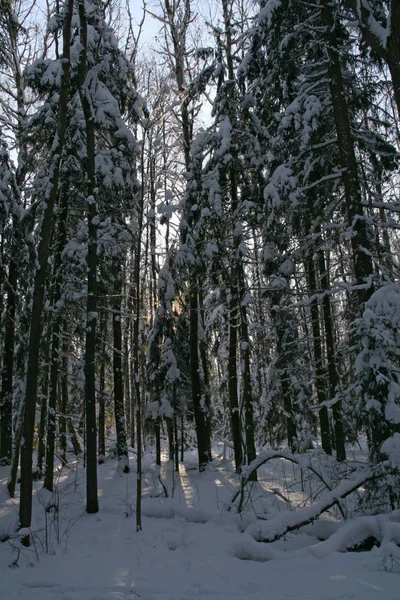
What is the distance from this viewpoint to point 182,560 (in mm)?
5414

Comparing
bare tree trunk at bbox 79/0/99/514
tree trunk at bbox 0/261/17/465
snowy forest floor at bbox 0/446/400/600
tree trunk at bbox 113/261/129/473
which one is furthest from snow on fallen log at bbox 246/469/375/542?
tree trunk at bbox 0/261/17/465

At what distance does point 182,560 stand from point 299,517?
1760mm

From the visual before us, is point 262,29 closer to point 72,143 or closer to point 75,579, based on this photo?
point 72,143

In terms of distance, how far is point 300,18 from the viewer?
27.4ft

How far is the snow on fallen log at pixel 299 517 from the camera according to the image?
561cm

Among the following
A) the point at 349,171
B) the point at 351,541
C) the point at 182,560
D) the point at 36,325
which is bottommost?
the point at 182,560

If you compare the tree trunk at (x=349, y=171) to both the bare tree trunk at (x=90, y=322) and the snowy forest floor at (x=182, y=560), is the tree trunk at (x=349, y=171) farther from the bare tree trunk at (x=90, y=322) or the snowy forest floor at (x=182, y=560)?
the bare tree trunk at (x=90, y=322)

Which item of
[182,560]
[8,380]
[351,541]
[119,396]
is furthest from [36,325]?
[8,380]

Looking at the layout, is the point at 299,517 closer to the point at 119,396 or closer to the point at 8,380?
the point at 119,396

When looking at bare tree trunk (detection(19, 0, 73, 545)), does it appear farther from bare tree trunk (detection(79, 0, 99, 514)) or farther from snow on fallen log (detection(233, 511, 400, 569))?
snow on fallen log (detection(233, 511, 400, 569))

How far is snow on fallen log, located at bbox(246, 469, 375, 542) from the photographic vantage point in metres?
5.61

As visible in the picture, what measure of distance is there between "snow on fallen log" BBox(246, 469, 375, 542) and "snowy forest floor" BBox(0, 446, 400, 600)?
0.17 metres

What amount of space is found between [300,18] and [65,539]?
11.1 m

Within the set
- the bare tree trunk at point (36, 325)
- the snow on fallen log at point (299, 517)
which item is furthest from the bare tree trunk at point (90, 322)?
the snow on fallen log at point (299, 517)
